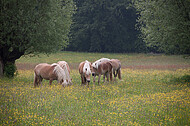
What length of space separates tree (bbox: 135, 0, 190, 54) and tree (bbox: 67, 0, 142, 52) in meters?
47.4

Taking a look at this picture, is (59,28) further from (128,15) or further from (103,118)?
(128,15)

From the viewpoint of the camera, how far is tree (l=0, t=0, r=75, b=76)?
18875mm

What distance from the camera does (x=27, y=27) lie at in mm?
19094

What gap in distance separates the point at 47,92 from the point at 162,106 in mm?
6205

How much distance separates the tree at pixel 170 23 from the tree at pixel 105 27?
47.4 m

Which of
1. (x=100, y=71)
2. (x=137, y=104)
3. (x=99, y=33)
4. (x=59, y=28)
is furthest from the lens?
(x=99, y=33)

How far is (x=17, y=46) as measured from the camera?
62.1ft

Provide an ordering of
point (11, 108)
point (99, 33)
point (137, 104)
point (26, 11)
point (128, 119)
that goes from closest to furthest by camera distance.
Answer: point (128, 119), point (11, 108), point (137, 104), point (26, 11), point (99, 33)

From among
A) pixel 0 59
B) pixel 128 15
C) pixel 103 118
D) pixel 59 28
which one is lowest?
pixel 103 118

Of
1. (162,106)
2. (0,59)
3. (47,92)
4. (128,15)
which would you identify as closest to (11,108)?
(47,92)

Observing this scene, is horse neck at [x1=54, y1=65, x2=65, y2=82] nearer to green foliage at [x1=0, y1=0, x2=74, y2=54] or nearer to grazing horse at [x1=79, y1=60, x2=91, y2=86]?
grazing horse at [x1=79, y1=60, x2=91, y2=86]

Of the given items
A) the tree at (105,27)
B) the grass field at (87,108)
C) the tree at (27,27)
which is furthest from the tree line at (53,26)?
the tree at (105,27)

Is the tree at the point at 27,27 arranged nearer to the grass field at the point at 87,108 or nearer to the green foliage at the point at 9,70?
the green foliage at the point at 9,70

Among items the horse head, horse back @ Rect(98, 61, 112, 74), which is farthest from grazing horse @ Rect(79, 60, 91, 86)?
horse back @ Rect(98, 61, 112, 74)
